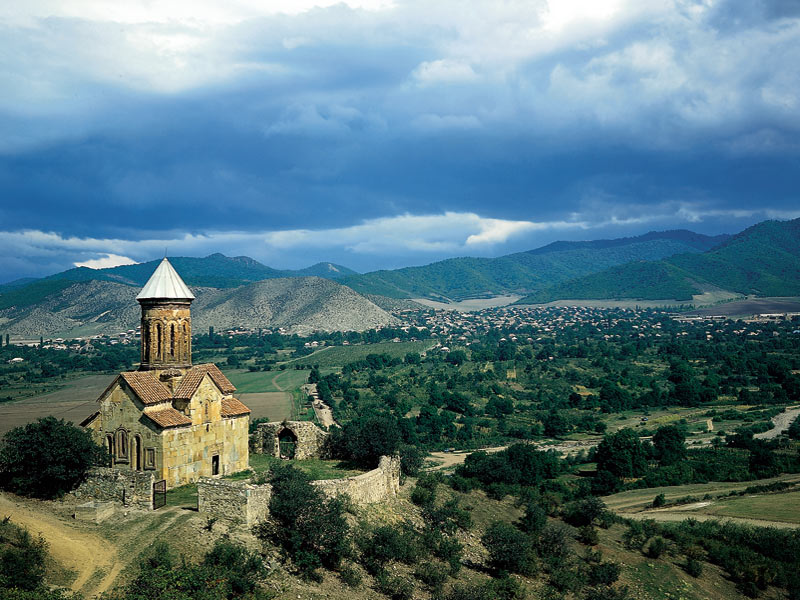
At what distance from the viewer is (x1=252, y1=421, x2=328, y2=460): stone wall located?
31497 millimetres

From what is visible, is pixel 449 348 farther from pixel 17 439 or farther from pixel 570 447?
pixel 17 439

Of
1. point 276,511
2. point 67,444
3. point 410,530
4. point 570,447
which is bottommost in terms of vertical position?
point 570,447

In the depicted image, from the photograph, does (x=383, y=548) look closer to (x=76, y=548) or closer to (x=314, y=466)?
(x=314, y=466)

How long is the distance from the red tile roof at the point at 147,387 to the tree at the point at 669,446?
42.0 meters

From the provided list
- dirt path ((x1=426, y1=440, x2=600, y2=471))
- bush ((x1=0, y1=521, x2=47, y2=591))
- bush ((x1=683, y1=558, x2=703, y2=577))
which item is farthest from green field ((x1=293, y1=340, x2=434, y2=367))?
bush ((x1=0, y1=521, x2=47, y2=591))

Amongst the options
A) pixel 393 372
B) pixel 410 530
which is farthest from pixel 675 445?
pixel 393 372

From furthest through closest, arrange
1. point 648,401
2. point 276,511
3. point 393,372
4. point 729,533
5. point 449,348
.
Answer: point 449,348 < point 393,372 < point 648,401 < point 729,533 < point 276,511

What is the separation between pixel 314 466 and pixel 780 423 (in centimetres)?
5651

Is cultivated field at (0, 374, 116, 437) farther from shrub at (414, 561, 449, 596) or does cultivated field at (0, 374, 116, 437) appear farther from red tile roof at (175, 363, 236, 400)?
shrub at (414, 561, 449, 596)

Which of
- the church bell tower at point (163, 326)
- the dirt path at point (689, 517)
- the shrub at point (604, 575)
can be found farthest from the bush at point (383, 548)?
the dirt path at point (689, 517)

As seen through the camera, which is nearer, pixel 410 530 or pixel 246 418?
pixel 410 530

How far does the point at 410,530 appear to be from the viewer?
24.5 m

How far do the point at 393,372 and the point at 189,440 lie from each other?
80.1m

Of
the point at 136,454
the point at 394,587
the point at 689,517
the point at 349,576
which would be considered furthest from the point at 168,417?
the point at 689,517
